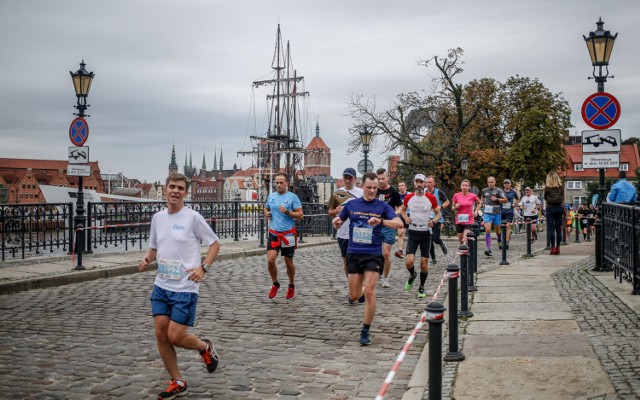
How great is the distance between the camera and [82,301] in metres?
10.1

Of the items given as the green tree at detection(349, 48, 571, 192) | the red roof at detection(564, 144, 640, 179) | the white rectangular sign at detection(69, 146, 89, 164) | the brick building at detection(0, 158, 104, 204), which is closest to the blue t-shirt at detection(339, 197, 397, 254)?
the white rectangular sign at detection(69, 146, 89, 164)

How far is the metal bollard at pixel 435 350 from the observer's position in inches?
161

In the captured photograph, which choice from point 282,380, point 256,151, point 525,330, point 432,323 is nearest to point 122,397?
point 282,380

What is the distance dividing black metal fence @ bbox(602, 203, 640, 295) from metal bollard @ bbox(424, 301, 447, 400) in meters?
6.19

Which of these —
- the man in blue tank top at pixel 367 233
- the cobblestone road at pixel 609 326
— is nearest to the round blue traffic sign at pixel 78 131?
the man in blue tank top at pixel 367 233

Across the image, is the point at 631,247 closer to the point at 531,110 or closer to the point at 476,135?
the point at 476,135

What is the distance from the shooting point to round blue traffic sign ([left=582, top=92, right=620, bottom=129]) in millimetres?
11609

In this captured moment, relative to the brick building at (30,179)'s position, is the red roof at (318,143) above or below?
above

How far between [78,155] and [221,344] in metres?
9.36

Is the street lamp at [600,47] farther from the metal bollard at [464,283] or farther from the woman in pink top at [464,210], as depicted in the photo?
the metal bollard at [464,283]

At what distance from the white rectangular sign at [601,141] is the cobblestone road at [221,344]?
395 centimetres

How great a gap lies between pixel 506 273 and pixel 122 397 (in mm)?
9056

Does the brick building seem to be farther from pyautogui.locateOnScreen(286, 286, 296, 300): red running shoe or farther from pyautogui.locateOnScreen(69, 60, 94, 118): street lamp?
pyautogui.locateOnScreen(286, 286, 296, 300): red running shoe

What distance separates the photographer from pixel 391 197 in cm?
1078
